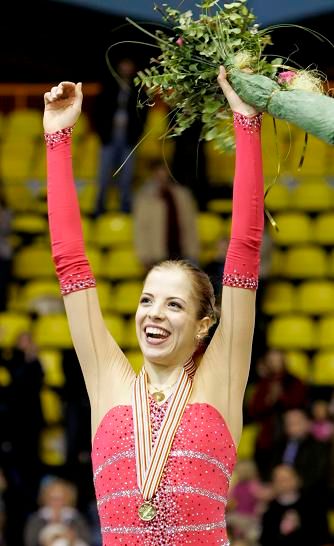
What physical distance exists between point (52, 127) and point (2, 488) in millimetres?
5604

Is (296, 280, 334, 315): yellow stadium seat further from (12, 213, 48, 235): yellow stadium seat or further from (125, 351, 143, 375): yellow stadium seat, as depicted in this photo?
(12, 213, 48, 235): yellow stadium seat

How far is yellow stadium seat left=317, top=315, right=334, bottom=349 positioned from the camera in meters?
11.0

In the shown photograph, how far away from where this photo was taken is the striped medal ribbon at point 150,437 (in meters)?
3.71

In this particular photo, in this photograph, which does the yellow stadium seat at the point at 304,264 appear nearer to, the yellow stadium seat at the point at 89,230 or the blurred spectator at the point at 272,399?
the yellow stadium seat at the point at 89,230

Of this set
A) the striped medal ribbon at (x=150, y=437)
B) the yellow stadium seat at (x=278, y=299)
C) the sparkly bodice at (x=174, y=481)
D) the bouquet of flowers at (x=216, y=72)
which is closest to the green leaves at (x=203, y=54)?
the bouquet of flowers at (x=216, y=72)

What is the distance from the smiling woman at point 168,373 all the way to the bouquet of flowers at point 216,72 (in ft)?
0.29

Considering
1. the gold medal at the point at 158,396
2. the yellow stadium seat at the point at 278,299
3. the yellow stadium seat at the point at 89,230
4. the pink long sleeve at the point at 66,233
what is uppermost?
the pink long sleeve at the point at 66,233

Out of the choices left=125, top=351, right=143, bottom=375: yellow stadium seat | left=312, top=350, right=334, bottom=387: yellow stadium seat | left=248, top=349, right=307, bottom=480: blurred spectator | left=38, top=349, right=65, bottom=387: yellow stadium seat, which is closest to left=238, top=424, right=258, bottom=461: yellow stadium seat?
left=248, top=349, right=307, bottom=480: blurred spectator

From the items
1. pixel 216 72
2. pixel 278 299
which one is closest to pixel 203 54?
pixel 216 72

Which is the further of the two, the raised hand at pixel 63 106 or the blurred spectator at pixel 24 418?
the blurred spectator at pixel 24 418

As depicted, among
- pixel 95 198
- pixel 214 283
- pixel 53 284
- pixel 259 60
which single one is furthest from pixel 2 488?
pixel 259 60

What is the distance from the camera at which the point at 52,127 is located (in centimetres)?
402

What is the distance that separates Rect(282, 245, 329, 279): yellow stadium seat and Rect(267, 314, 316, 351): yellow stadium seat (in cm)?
60

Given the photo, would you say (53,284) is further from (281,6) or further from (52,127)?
(52,127)
